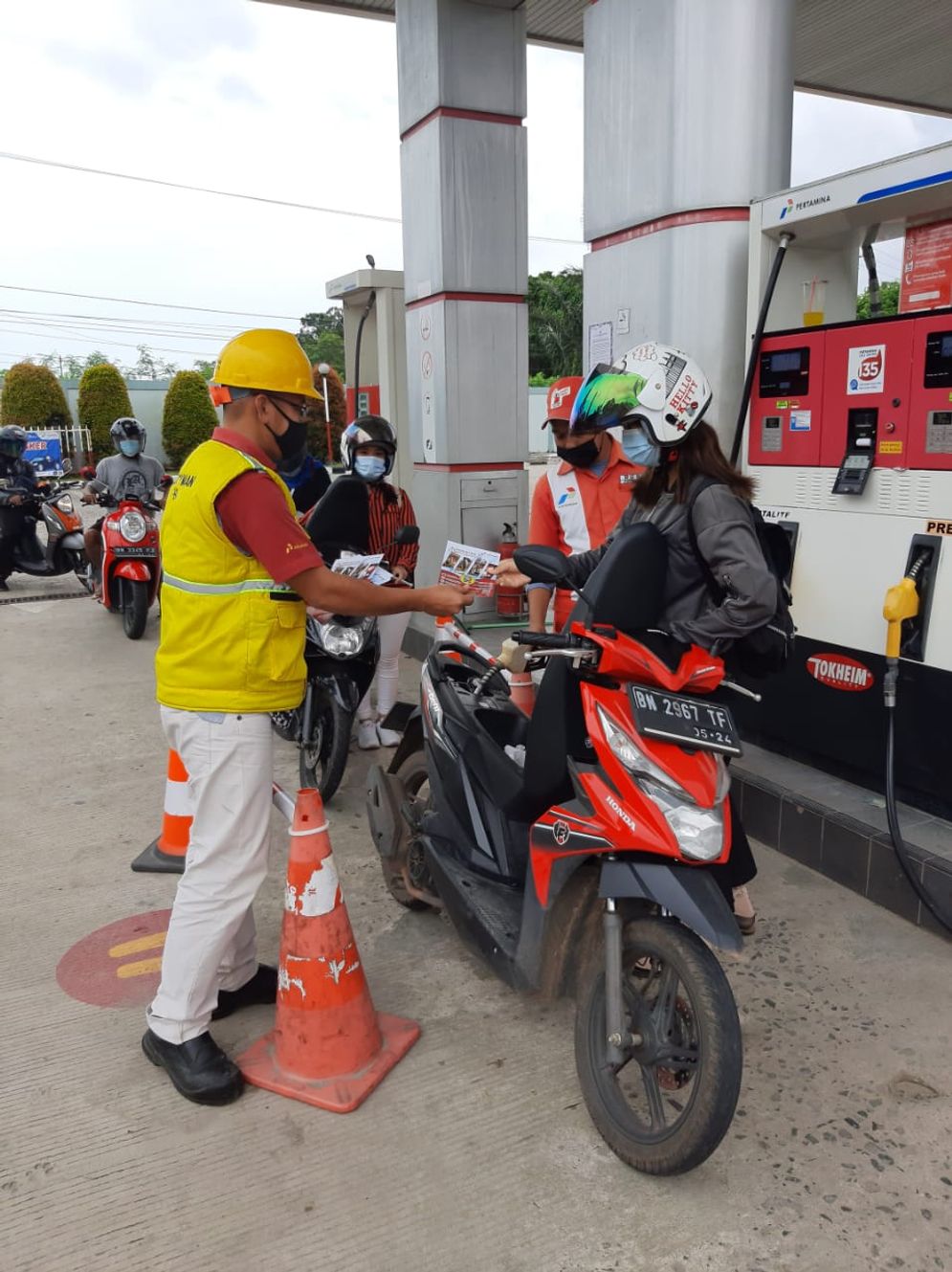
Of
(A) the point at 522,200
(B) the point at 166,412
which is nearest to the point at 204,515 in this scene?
(A) the point at 522,200

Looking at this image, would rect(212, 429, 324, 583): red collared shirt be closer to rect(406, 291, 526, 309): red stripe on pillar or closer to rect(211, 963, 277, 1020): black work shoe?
rect(211, 963, 277, 1020): black work shoe

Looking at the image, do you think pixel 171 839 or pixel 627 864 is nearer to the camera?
pixel 627 864

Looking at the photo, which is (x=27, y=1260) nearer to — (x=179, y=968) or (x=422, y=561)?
(x=179, y=968)

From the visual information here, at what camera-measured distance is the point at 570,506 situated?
413 cm

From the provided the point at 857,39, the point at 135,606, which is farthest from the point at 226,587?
the point at 857,39

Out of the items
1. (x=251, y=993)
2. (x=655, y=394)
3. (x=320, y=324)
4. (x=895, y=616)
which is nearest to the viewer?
(x=655, y=394)

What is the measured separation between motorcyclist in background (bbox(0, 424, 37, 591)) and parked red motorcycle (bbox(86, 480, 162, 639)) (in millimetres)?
2298

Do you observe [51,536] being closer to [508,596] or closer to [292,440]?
[508,596]

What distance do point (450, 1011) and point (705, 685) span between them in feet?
4.20

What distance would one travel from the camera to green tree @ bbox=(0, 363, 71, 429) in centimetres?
2878

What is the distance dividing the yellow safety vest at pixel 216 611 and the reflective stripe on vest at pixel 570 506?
1.89 metres

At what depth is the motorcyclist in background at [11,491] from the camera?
978 cm

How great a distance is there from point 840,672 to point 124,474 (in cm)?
619

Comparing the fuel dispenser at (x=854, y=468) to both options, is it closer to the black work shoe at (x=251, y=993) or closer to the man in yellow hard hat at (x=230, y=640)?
the man in yellow hard hat at (x=230, y=640)
